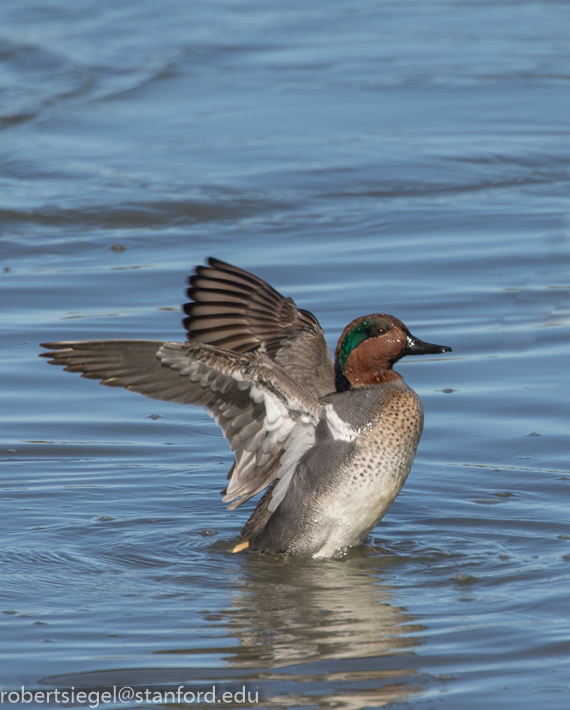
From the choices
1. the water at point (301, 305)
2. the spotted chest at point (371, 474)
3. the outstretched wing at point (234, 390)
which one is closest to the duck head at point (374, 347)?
the spotted chest at point (371, 474)

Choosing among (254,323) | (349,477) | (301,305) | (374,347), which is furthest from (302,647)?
(301,305)

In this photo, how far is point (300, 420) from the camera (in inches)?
188

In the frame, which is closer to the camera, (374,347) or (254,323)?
(374,347)

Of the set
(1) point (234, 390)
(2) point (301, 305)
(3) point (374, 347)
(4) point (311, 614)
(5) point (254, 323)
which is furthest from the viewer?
(2) point (301, 305)

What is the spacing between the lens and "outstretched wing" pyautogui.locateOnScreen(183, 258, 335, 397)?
5.39m

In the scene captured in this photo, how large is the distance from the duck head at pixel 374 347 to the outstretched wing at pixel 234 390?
280 mm

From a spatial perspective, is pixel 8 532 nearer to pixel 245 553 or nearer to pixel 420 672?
pixel 245 553

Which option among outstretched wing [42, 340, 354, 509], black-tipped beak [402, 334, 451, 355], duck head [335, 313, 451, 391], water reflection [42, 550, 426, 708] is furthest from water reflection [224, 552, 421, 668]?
black-tipped beak [402, 334, 451, 355]

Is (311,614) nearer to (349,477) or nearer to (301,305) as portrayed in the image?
(349,477)

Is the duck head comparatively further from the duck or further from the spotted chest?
the spotted chest

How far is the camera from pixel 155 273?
28.3 ft

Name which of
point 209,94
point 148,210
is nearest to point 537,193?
point 148,210

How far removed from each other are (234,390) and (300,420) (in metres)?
0.35

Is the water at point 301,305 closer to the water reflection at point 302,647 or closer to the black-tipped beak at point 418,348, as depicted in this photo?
the water reflection at point 302,647
